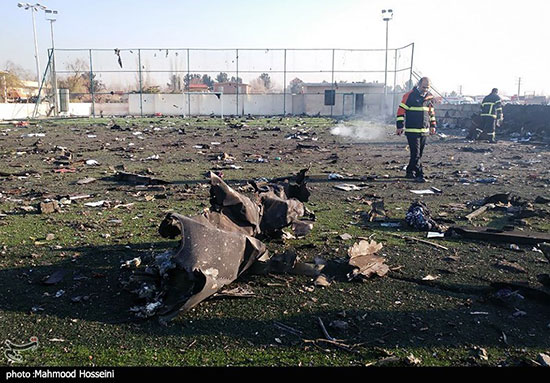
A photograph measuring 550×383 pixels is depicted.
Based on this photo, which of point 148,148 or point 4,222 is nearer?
point 4,222

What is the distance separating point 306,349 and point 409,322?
83 centimetres

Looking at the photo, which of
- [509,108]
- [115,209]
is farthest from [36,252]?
[509,108]

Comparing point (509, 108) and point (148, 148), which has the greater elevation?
point (509, 108)

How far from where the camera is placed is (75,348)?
2719 mm

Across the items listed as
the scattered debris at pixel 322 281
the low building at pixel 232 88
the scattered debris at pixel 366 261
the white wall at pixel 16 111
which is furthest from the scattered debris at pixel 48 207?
the low building at pixel 232 88

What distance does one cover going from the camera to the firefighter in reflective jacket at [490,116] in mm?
17250

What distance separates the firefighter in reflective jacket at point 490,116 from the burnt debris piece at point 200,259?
15.9 m

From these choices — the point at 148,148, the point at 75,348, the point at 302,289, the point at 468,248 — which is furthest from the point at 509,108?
the point at 75,348

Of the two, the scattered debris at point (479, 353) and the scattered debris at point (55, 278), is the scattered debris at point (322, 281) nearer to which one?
the scattered debris at point (479, 353)

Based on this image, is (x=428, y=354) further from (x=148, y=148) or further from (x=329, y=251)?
(x=148, y=148)

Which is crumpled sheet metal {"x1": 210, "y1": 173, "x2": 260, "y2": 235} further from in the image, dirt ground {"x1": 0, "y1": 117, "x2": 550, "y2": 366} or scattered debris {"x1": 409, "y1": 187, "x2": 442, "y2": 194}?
scattered debris {"x1": 409, "y1": 187, "x2": 442, "y2": 194}
